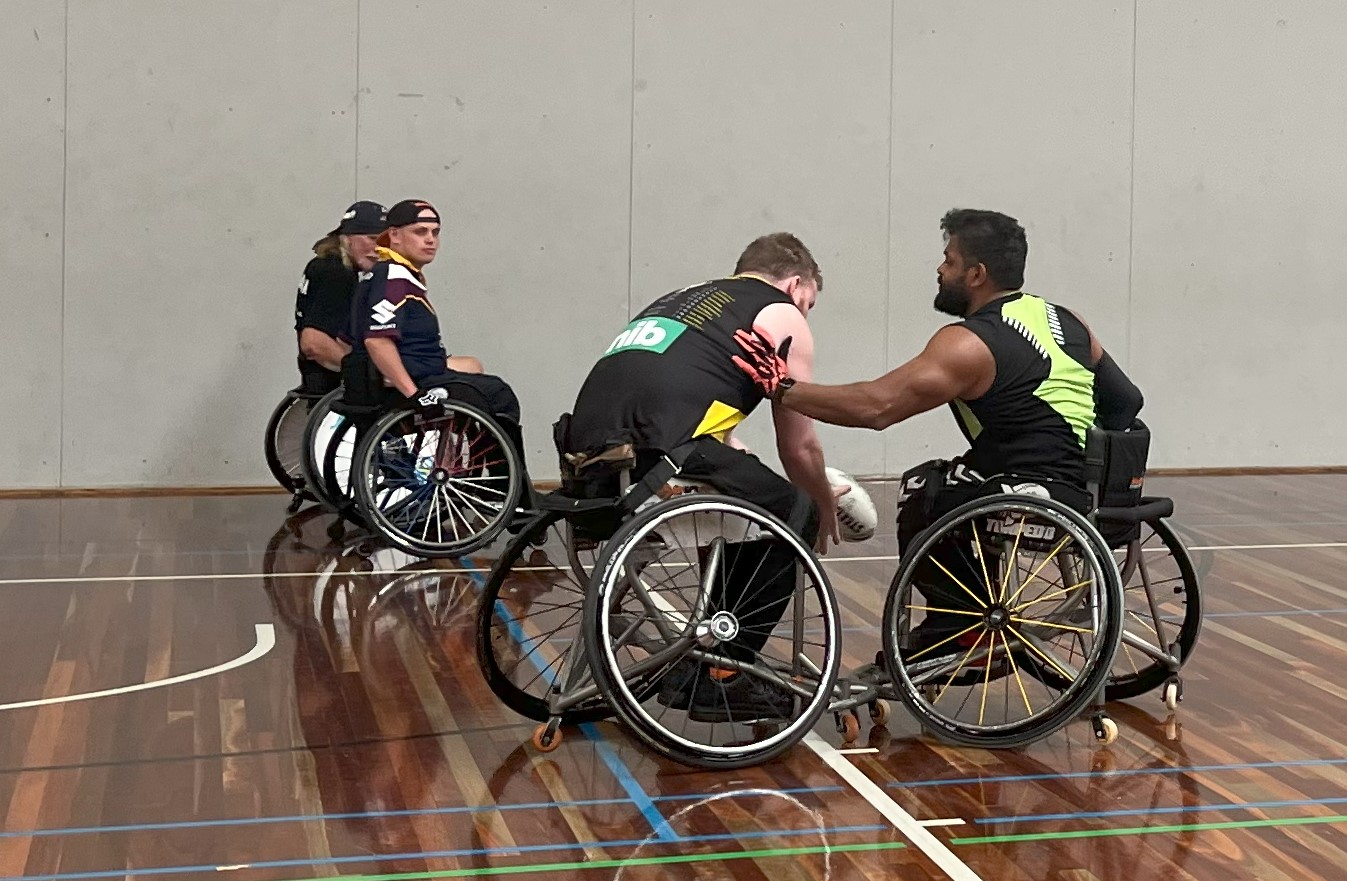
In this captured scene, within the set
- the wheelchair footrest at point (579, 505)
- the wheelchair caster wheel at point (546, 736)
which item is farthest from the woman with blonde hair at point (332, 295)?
the wheelchair caster wheel at point (546, 736)

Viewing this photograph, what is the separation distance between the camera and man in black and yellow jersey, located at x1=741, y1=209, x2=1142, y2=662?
3.63 m

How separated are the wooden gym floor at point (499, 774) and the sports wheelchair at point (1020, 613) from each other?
0.10m

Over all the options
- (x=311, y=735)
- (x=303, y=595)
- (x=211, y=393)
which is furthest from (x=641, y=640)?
(x=211, y=393)

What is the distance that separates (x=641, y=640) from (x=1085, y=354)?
3.85 ft

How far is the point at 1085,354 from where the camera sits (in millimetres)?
3771

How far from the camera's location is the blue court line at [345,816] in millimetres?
3035

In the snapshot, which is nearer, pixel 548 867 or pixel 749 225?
pixel 548 867

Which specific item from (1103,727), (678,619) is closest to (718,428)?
(678,619)

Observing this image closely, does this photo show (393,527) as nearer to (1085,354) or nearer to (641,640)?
(641,640)

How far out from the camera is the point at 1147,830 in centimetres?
310

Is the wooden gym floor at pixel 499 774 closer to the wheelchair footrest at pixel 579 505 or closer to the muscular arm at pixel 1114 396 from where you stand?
the wheelchair footrest at pixel 579 505

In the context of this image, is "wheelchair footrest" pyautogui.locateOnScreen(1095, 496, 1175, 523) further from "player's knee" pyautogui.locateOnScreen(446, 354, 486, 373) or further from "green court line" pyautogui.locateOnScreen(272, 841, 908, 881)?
"player's knee" pyautogui.locateOnScreen(446, 354, 486, 373)

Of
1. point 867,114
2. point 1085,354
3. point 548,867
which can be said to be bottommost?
point 548,867

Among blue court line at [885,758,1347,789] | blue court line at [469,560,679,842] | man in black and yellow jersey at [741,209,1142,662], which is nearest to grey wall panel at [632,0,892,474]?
blue court line at [469,560,679,842]
